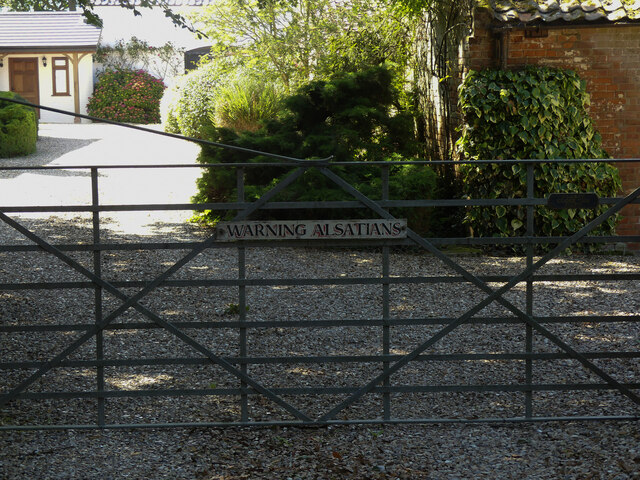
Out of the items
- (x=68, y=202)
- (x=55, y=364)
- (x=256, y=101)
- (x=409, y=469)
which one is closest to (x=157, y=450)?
(x=55, y=364)

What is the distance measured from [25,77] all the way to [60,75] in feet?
4.31

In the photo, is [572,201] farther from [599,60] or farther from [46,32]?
[46,32]

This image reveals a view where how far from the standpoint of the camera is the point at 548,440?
454cm

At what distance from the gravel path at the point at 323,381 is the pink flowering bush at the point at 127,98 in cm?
2017

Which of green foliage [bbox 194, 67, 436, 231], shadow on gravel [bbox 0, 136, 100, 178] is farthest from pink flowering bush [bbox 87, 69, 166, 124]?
green foliage [bbox 194, 67, 436, 231]

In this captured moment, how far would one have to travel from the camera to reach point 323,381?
5.62 meters

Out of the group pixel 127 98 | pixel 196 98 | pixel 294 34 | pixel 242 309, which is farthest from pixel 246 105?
pixel 127 98

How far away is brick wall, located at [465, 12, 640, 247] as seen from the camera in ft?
32.4

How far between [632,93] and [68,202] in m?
8.31

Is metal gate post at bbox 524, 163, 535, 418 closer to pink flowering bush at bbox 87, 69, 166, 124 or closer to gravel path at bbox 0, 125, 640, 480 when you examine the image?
gravel path at bbox 0, 125, 640, 480

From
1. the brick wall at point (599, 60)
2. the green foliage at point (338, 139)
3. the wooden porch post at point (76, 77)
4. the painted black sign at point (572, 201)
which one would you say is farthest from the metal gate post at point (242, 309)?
the wooden porch post at point (76, 77)

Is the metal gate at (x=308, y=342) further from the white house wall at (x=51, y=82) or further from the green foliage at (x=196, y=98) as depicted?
the white house wall at (x=51, y=82)

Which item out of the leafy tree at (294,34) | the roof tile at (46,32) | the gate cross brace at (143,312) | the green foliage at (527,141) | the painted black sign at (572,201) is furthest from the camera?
the roof tile at (46,32)

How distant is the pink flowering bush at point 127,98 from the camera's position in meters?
29.1
